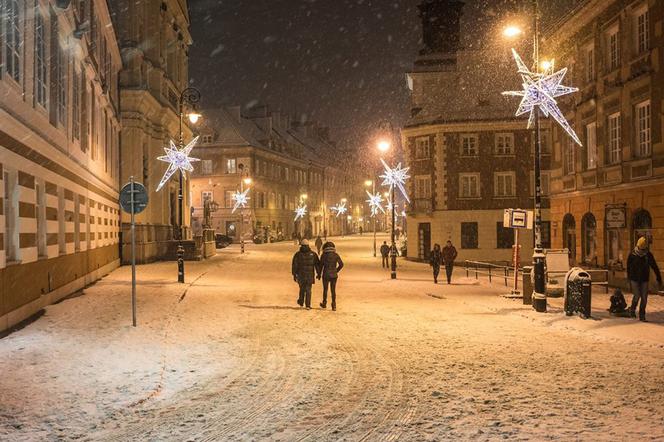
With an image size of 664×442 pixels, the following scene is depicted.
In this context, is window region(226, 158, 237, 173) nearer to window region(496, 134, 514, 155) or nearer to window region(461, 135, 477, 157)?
window region(461, 135, 477, 157)

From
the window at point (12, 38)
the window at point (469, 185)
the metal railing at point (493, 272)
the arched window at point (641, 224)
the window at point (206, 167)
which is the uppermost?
the window at point (206, 167)

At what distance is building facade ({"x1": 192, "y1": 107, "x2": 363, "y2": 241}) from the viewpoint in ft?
254

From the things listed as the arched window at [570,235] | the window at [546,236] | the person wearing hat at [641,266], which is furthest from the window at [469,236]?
the person wearing hat at [641,266]

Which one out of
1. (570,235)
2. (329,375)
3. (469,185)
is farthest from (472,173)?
(329,375)

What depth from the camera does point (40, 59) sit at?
54.3 ft

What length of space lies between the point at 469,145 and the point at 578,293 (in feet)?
95.6

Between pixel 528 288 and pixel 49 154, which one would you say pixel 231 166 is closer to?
pixel 49 154

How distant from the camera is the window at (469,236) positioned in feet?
139

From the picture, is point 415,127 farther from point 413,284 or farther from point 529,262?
point 413,284

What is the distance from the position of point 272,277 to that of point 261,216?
175 feet

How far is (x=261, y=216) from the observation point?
8100 centimetres

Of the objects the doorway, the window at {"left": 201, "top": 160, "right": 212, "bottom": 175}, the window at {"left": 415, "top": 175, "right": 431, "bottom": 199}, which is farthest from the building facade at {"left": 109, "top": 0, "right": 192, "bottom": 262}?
the window at {"left": 201, "top": 160, "right": 212, "bottom": 175}

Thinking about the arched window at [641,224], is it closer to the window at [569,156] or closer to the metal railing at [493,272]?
the metal railing at [493,272]

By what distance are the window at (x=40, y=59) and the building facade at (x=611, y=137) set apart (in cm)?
1824
